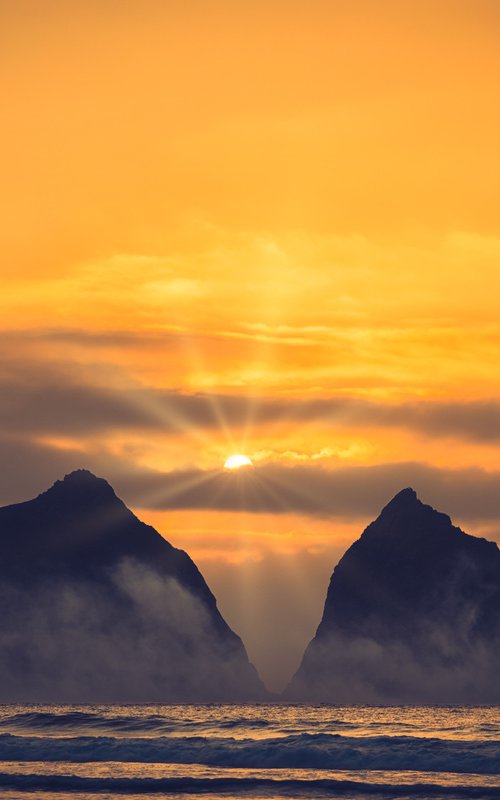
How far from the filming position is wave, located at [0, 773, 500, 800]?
64.9 metres

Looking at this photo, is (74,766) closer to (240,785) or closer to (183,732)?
(240,785)

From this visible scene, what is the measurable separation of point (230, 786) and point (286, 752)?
42.8 feet

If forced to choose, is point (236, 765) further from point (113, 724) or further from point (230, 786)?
point (113, 724)

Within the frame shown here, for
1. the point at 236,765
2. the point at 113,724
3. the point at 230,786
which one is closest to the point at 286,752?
the point at 236,765

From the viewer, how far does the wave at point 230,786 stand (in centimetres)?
6494

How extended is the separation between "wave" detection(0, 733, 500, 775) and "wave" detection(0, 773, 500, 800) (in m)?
8.16

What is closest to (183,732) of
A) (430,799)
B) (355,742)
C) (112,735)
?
(112,735)

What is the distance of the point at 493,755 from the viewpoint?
260 feet

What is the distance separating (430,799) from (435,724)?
67.5 m

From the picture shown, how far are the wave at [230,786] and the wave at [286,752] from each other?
816cm

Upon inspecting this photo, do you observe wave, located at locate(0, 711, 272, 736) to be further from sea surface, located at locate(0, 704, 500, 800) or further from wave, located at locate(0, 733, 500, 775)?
wave, located at locate(0, 733, 500, 775)

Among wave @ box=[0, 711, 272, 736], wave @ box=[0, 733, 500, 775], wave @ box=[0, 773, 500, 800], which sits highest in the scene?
wave @ box=[0, 711, 272, 736]

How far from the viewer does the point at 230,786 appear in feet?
220

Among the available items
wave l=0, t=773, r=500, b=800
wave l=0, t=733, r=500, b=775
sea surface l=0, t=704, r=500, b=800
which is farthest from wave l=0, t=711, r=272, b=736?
wave l=0, t=773, r=500, b=800
